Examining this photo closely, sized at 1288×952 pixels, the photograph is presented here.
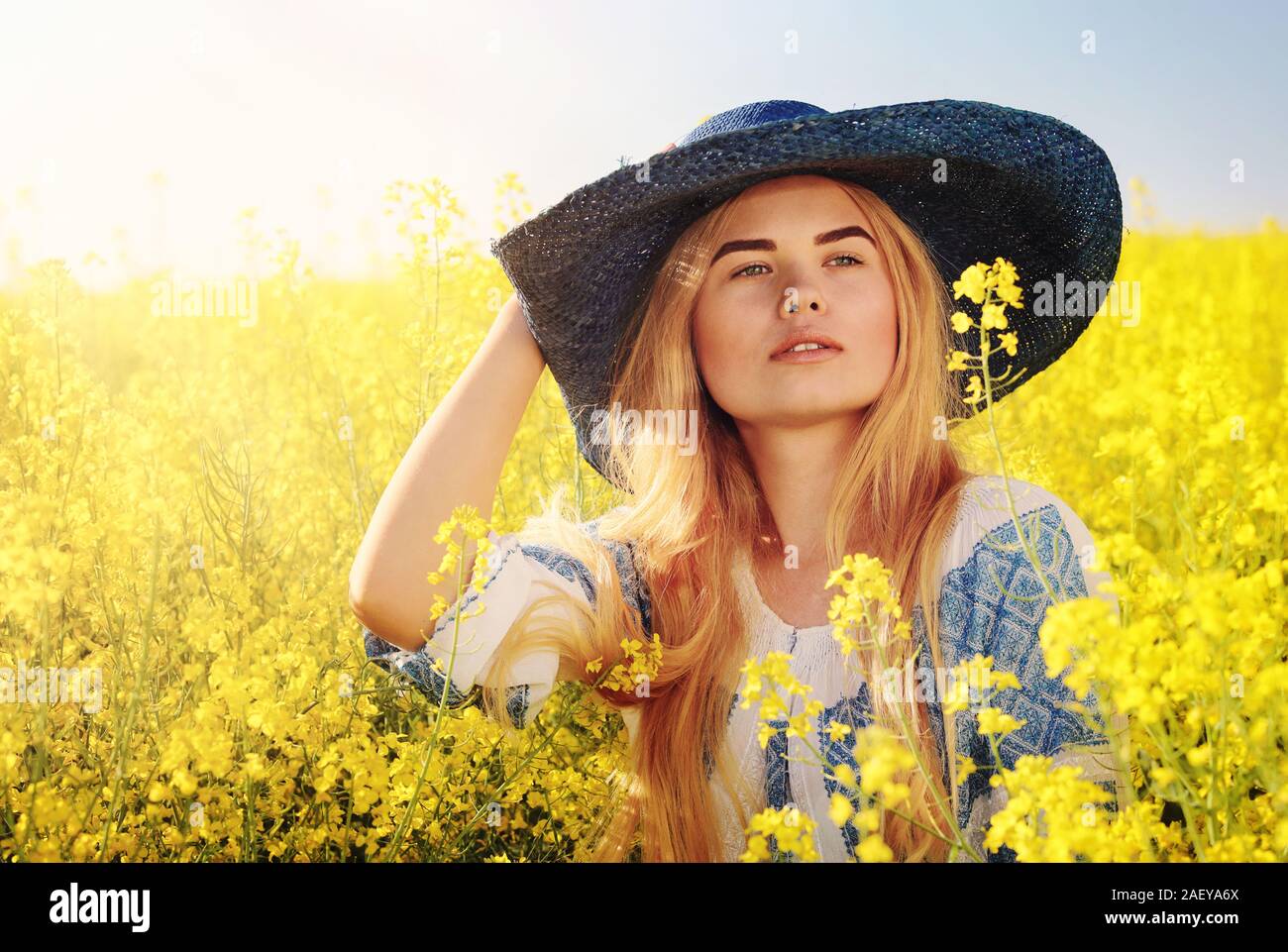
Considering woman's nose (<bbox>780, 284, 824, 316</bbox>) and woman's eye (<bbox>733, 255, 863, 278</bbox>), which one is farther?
woman's eye (<bbox>733, 255, 863, 278</bbox>)

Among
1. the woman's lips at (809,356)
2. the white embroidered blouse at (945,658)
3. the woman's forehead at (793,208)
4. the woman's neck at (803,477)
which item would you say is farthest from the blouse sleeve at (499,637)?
the woman's forehead at (793,208)

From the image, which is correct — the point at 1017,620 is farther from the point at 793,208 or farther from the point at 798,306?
the point at 793,208

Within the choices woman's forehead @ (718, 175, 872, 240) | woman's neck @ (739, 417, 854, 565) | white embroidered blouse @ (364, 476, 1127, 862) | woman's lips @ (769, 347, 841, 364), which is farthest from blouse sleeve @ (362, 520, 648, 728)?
woman's forehead @ (718, 175, 872, 240)

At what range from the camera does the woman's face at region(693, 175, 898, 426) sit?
4.72 feet

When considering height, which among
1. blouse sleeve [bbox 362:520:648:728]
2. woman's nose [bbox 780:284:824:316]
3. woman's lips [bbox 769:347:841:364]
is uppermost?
woman's nose [bbox 780:284:824:316]

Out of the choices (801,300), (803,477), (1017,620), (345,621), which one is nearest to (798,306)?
(801,300)

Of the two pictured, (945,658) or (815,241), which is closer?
(945,658)

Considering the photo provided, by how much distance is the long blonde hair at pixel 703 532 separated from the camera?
148cm

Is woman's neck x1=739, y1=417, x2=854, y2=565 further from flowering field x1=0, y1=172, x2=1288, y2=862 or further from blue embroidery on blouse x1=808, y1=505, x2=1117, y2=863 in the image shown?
flowering field x1=0, y1=172, x2=1288, y2=862

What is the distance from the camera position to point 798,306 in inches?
55.8

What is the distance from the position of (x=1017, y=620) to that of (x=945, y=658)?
0.34 feet
